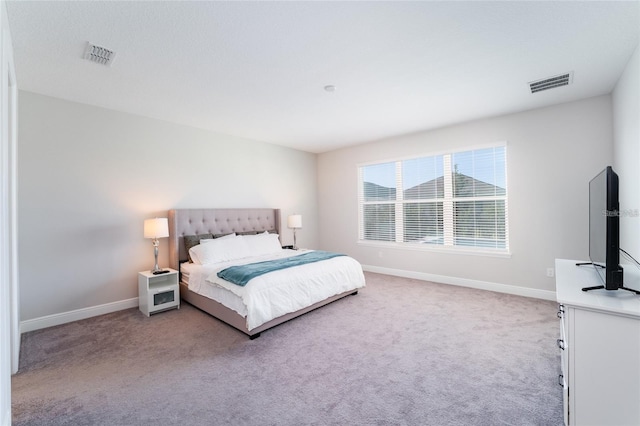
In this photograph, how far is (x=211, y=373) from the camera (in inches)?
87.4

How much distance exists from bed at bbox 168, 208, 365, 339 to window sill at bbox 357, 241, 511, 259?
58.5 inches

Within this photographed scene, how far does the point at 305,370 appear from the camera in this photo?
2.25 m

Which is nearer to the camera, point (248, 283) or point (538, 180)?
point (248, 283)

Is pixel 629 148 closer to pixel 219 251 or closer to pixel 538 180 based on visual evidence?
pixel 538 180

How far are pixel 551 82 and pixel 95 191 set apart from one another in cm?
544

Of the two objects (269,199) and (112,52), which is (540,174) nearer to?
(269,199)

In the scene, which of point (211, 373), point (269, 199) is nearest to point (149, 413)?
point (211, 373)

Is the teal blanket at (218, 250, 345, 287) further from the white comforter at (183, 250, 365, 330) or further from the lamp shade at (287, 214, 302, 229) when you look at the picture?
the lamp shade at (287, 214, 302, 229)

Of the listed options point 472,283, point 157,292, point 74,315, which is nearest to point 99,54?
point 157,292

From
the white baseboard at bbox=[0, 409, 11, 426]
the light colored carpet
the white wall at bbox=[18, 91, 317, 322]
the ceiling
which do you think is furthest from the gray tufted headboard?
the white baseboard at bbox=[0, 409, 11, 426]

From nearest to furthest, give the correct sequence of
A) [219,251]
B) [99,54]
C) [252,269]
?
1. [99,54]
2. [252,269]
3. [219,251]

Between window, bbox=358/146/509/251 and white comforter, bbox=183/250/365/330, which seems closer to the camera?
white comforter, bbox=183/250/365/330

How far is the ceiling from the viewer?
1.93 meters

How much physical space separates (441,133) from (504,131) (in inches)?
35.1
